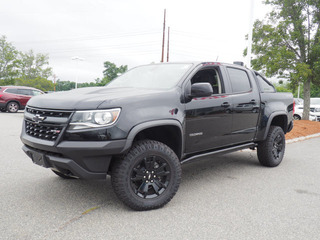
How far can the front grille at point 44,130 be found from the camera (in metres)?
3.08

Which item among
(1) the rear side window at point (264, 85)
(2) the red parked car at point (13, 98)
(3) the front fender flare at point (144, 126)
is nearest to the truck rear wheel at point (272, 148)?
(1) the rear side window at point (264, 85)

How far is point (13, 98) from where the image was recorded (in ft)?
57.4

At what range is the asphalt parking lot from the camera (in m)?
2.84

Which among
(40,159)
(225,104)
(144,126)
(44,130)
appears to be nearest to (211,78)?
(225,104)

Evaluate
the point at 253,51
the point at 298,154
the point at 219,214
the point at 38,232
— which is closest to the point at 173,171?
the point at 219,214

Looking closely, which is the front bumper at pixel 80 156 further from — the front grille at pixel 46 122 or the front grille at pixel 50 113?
the front grille at pixel 50 113

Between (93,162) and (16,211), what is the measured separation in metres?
1.06

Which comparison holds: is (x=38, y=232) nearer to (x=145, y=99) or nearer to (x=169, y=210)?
(x=169, y=210)

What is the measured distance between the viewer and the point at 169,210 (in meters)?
3.40

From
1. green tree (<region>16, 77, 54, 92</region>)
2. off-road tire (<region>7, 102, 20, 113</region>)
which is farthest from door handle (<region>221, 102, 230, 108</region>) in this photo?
green tree (<region>16, 77, 54, 92</region>)

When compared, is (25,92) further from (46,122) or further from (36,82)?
(36,82)

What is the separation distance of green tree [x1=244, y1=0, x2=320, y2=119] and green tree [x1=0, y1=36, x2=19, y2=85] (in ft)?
112

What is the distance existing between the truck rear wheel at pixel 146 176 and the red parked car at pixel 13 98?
52.8ft

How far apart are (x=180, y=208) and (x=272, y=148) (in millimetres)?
2780
